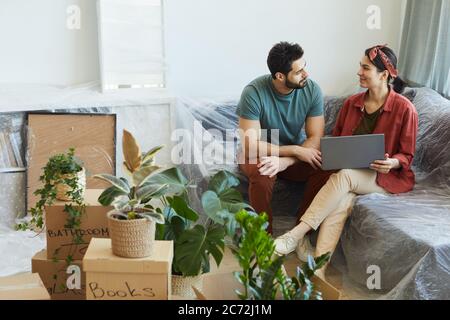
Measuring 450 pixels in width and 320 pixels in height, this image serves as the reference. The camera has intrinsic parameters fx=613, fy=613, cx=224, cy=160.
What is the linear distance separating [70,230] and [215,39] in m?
1.86

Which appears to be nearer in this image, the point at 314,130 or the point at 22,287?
the point at 22,287

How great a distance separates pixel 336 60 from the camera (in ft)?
12.8

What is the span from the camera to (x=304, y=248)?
9.48 feet

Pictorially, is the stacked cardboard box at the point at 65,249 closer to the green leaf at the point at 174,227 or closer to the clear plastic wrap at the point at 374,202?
the green leaf at the point at 174,227

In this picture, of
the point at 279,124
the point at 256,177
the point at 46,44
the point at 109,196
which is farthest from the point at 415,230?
the point at 46,44

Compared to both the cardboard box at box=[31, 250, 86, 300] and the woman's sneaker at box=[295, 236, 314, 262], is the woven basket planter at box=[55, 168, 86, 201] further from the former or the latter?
the woman's sneaker at box=[295, 236, 314, 262]

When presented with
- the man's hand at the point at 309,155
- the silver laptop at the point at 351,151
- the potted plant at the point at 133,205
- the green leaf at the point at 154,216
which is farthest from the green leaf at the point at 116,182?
the man's hand at the point at 309,155

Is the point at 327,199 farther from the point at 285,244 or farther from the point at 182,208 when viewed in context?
the point at 182,208

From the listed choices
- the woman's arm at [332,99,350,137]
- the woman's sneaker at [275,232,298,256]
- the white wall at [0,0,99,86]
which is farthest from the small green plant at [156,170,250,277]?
the white wall at [0,0,99,86]

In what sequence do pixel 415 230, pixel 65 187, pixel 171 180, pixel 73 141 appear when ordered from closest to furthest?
pixel 171 180 → pixel 65 187 → pixel 415 230 → pixel 73 141

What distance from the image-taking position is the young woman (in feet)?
8.94

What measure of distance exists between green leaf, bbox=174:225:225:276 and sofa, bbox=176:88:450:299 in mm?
772

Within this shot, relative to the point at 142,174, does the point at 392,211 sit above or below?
below
